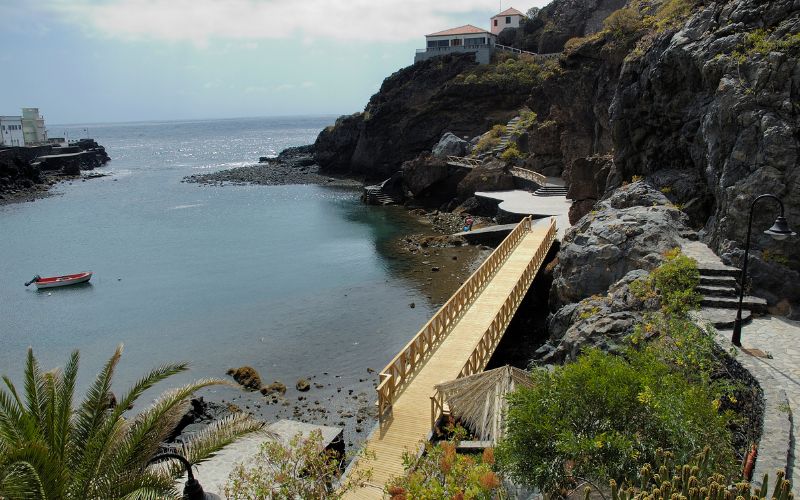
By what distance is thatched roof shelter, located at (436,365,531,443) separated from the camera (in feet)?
46.2

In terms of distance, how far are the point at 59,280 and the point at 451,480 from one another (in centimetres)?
3607

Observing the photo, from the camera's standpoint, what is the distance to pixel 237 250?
45.6m

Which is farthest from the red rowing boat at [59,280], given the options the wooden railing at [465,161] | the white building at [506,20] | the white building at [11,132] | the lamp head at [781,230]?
the white building at [11,132]

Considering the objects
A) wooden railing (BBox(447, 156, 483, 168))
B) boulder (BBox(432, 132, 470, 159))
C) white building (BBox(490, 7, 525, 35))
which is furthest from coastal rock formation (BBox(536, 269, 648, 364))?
white building (BBox(490, 7, 525, 35))

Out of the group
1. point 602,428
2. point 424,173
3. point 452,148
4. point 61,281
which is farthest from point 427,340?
point 452,148

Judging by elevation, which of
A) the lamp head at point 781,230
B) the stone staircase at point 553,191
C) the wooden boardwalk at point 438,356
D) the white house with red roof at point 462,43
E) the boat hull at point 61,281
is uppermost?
the white house with red roof at point 462,43

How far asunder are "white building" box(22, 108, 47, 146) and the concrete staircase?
130 m

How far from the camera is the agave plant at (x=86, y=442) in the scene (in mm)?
7266

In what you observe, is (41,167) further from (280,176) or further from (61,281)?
(61,281)

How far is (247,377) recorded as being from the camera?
22922mm

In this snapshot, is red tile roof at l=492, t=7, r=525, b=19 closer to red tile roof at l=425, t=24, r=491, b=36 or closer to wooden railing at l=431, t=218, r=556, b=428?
red tile roof at l=425, t=24, r=491, b=36

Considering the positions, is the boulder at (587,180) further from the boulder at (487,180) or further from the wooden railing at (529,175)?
the boulder at (487,180)

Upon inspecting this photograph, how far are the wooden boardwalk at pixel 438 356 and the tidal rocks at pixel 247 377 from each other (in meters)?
6.68

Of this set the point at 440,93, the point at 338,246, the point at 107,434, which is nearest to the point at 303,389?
the point at 107,434
